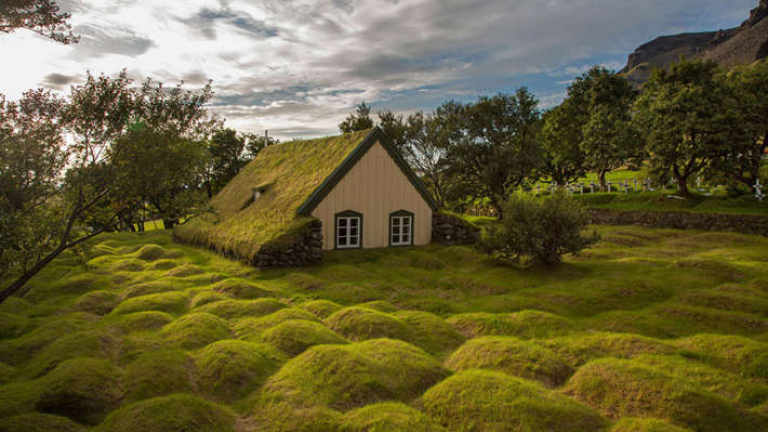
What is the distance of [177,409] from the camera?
7094mm

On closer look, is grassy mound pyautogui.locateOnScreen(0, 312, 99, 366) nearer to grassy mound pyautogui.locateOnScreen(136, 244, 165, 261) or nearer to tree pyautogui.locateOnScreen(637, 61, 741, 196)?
grassy mound pyautogui.locateOnScreen(136, 244, 165, 261)

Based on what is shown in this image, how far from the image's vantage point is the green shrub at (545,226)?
18781 mm

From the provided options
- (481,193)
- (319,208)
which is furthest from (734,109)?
(319,208)

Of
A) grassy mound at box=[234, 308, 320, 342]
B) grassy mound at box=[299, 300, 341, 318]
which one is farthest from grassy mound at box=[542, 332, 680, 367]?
grassy mound at box=[234, 308, 320, 342]

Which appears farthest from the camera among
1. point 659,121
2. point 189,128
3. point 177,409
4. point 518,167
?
point 518,167

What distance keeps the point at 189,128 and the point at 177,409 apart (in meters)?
8.38

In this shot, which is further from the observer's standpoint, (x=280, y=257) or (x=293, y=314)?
(x=280, y=257)

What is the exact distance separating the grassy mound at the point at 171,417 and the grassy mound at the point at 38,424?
585 millimetres

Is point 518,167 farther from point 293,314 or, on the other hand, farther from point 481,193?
point 293,314

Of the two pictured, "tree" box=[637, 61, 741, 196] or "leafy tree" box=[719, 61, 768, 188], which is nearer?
"tree" box=[637, 61, 741, 196]

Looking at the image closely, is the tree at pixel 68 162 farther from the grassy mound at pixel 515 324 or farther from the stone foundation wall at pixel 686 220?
the stone foundation wall at pixel 686 220

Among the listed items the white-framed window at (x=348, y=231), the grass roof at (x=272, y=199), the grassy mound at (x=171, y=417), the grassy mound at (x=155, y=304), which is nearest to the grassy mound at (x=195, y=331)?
the grassy mound at (x=155, y=304)

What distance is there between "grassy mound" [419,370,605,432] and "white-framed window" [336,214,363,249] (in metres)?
15.4

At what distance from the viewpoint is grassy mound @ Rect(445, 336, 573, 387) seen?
8961 millimetres
